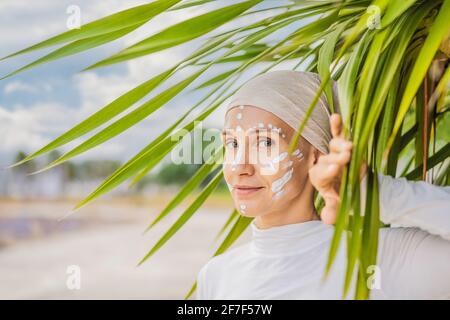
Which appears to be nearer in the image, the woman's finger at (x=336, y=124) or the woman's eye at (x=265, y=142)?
the woman's finger at (x=336, y=124)

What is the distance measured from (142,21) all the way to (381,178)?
36 cm

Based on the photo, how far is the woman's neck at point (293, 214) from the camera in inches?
32.7

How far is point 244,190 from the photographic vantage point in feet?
2.64

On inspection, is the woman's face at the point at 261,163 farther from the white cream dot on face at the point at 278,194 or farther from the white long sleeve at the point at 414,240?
the white long sleeve at the point at 414,240

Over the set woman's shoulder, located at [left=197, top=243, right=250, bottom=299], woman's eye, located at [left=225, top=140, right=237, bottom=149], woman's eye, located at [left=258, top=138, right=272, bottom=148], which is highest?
woman's eye, located at [left=258, top=138, right=272, bottom=148]

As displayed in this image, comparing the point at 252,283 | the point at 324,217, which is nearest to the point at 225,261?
the point at 252,283

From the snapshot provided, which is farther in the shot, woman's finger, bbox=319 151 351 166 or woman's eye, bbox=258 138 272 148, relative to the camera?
woman's eye, bbox=258 138 272 148

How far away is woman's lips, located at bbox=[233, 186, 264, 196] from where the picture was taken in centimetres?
80

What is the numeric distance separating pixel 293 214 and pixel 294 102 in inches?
5.3

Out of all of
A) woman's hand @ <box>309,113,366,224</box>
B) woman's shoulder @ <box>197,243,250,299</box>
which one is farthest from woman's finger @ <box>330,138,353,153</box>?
woman's shoulder @ <box>197,243,250,299</box>

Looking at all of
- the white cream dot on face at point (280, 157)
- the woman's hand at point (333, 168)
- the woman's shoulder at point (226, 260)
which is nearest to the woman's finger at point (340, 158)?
the woman's hand at point (333, 168)

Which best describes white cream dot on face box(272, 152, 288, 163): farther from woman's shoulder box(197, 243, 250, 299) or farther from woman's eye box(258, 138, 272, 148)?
woman's shoulder box(197, 243, 250, 299)

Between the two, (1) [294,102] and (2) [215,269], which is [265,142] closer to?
(1) [294,102]
